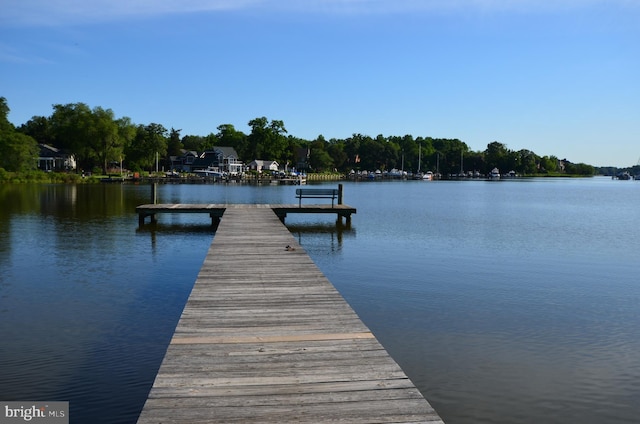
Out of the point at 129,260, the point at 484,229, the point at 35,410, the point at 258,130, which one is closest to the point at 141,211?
the point at 129,260

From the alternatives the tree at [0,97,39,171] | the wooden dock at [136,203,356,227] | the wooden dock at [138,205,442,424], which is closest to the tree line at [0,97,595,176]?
the tree at [0,97,39,171]

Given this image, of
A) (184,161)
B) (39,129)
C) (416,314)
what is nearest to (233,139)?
(184,161)

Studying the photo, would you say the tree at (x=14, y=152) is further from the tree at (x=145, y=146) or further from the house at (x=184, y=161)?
the house at (x=184, y=161)

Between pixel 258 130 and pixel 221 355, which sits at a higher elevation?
pixel 258 130

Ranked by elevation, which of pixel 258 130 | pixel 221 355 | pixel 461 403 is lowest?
pixel 461 403

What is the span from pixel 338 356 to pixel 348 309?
2258 millimetres

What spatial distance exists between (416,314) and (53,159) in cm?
11021

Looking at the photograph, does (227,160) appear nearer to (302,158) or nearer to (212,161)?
(212,161)

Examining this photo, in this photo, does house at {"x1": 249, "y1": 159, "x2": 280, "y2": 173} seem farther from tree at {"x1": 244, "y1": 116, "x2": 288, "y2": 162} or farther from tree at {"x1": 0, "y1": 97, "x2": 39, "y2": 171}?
tree at {"x1": 0, "y1": 97, "x2": 39, "y2": 171}

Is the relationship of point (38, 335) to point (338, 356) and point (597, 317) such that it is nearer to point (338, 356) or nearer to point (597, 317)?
point (338, 356)

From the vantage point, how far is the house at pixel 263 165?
5325 inches

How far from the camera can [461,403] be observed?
7656 millimetres

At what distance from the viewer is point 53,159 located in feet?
353

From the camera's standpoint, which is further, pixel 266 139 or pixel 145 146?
pixel 266 139
